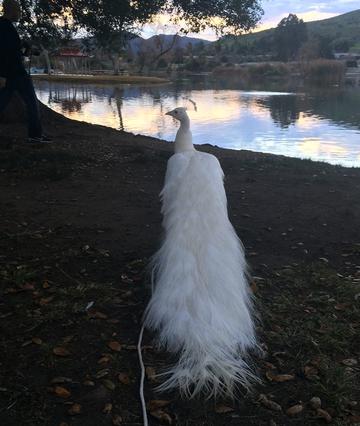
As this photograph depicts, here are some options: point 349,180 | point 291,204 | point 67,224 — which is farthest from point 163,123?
point 67,224

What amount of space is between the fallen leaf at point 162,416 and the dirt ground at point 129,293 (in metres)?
0.01

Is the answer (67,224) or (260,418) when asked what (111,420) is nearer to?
(260,418)

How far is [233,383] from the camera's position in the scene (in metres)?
2.64

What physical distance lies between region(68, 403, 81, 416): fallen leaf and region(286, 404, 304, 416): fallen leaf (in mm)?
1052

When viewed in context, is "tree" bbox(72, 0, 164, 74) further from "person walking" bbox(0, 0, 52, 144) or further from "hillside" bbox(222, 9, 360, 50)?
"hillside" bbox(222, 9, 360, 50)

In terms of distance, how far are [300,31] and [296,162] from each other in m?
83.0

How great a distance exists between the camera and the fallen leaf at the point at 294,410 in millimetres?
2635

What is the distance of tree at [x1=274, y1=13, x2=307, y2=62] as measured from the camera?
272 feet

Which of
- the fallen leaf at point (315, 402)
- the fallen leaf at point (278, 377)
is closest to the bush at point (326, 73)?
the fallen leaf at point (278, 377)

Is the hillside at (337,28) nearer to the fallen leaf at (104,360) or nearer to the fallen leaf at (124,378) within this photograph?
the fallen leaf at (104,360)

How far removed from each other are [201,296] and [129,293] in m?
0.96

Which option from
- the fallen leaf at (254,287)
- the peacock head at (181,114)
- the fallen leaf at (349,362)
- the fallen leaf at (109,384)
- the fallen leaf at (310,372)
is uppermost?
the peacock head at (181,114)

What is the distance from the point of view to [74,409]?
255 cm

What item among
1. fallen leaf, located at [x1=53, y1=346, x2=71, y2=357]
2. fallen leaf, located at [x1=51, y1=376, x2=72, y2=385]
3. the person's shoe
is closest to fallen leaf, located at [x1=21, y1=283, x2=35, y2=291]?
fallen leaf, located at [x1=53, y1=346, x2=71, y2=357]
